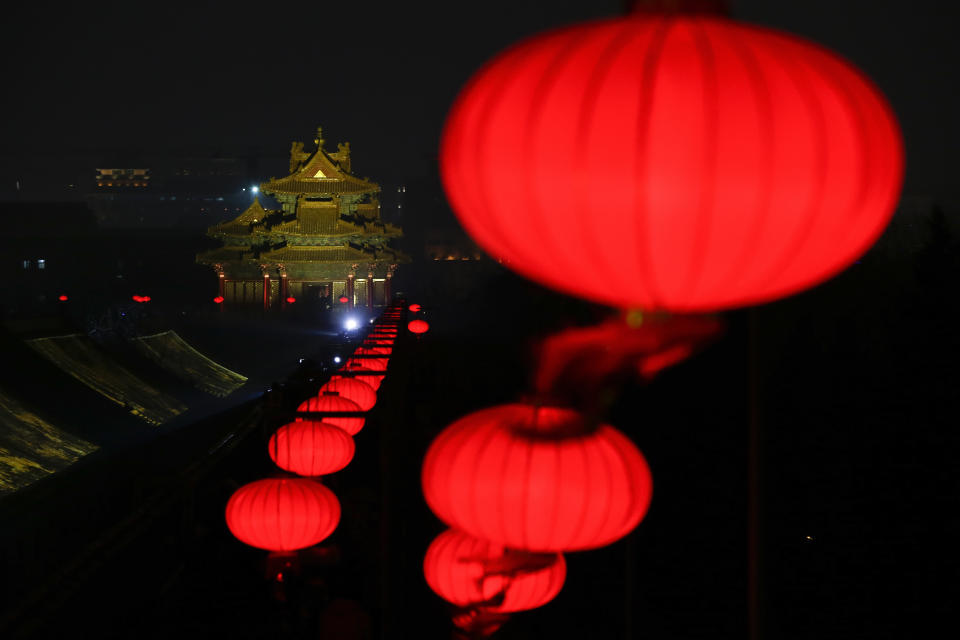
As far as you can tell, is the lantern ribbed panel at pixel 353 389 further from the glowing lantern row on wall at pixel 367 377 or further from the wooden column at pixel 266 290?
the wooden column at pixel 266 290

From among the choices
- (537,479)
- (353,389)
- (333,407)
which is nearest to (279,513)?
(333,407)

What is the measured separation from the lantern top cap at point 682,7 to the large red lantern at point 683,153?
16mm

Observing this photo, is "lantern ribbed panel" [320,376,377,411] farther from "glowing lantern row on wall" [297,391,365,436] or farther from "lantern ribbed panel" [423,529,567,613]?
"lantern ribbed panel" [423,529,567,613]

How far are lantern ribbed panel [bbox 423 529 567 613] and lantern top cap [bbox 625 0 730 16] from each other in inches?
60.6

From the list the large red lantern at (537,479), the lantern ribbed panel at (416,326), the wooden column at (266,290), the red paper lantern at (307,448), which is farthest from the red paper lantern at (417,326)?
the large red lantern at (537,479)

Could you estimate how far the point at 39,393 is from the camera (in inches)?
287

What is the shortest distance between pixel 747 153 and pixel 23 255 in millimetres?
27561

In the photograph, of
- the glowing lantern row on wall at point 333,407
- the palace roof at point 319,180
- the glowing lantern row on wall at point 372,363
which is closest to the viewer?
the glowing lantern row on wall at point 333,407

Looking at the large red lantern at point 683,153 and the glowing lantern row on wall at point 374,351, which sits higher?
the large red lantern at point 683,153

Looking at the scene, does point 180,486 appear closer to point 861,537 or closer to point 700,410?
point 700,410

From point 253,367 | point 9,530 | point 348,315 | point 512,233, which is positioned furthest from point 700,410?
point 348,315

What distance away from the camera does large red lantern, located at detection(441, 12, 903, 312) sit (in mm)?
1310

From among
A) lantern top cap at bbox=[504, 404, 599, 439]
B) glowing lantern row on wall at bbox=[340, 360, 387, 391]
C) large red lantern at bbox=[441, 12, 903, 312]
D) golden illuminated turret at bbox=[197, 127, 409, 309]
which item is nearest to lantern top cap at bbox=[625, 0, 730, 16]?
large red lantern at bbox=[441, 12, 903, 312]

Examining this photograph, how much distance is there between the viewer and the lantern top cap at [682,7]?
140cm
